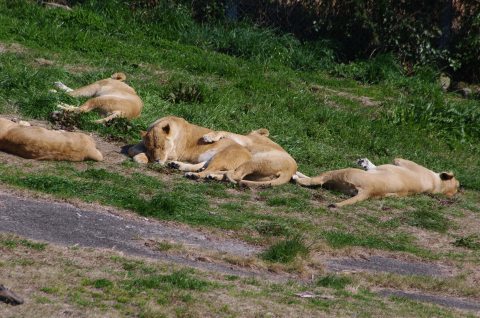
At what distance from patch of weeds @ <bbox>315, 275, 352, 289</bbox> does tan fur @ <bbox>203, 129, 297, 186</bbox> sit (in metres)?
3.64

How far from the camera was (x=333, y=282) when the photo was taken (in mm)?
9586

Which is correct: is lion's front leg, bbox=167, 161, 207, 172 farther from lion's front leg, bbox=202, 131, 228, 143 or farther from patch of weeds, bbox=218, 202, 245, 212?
patch of weeds, bbox=218, 202, 245, 212

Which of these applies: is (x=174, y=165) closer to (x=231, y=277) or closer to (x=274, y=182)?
(x=274, y=182)

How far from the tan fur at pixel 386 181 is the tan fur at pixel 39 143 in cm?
298

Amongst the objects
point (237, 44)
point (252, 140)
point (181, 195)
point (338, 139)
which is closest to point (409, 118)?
point (338, 139)

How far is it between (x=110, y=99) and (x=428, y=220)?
4.59 m

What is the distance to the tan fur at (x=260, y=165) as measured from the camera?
13391mm

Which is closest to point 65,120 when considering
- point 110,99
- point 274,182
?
point 110,99

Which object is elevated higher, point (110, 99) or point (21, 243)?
point (21, 243)

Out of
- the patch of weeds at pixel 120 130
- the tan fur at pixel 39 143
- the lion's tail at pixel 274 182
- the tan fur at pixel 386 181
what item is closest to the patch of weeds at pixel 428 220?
the tan fur at pixel 386 181

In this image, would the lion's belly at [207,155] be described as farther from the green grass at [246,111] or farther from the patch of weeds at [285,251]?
the patch of weeds at [285,251]

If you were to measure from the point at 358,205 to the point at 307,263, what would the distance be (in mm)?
3046

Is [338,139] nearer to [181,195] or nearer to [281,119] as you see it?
[281,119]

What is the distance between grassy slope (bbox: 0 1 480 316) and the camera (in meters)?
11.8
